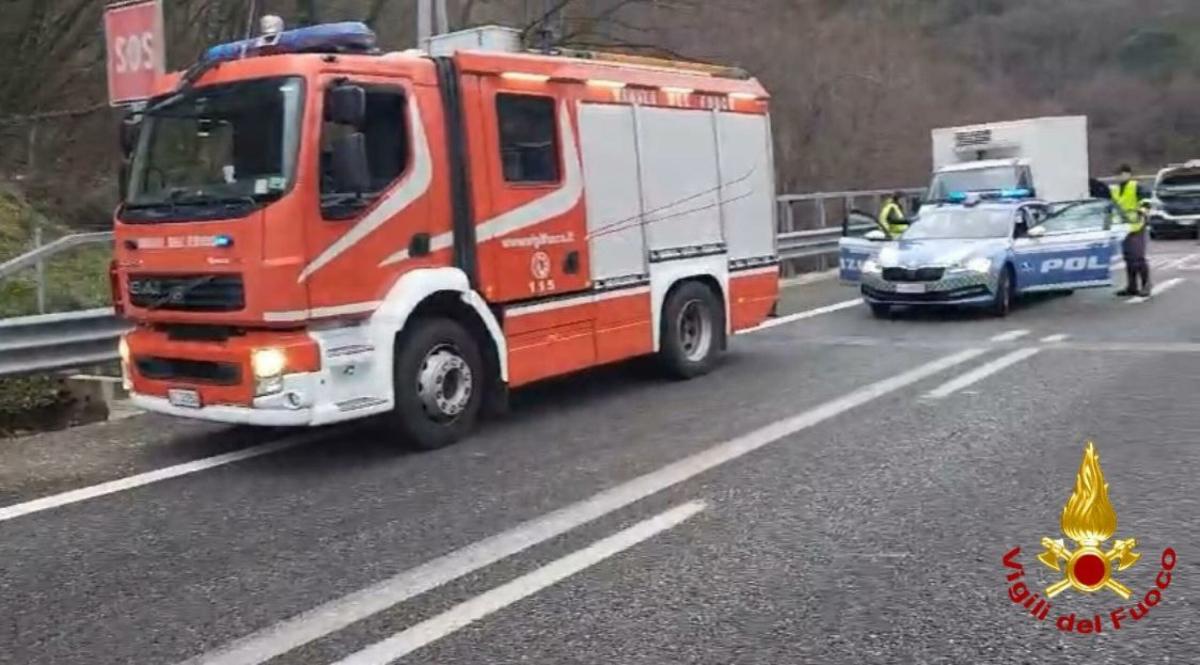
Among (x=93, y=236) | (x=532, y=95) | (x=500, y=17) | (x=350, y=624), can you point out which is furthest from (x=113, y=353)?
(x=500, y=17)

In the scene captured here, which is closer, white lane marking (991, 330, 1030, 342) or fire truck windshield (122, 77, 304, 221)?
fire truck windshield (122, 77, 304, 221)

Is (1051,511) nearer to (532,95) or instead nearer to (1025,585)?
(1025,585)

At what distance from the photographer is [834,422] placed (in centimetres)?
830

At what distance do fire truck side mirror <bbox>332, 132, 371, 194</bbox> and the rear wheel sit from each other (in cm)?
889

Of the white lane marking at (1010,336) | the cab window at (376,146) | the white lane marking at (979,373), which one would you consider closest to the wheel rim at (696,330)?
the white lane marking at (979,373)

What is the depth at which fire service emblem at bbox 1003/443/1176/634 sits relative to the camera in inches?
183

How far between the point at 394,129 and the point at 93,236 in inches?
161

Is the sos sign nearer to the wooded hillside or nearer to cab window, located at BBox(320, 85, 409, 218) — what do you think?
cab window, located at BBox(320, 85, 409, 218)

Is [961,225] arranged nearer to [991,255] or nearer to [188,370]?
[991,255]

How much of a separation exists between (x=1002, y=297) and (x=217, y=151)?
378 inches

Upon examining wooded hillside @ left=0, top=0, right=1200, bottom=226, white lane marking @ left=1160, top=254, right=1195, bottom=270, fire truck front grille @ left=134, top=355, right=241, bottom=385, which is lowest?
white lane marking @ left=1160, top=254, right=1195, bottom=270

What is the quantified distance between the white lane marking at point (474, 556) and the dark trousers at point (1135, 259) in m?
8.98

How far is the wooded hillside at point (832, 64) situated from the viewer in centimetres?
1977

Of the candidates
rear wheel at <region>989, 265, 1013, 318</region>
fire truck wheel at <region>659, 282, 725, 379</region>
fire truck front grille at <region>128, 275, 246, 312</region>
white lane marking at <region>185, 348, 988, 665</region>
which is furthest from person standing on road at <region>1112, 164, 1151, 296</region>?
fire truck front grille at <region>128, 275, 246, 312</region>
